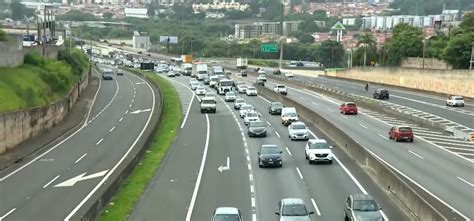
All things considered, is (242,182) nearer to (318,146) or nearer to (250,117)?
(318,146)

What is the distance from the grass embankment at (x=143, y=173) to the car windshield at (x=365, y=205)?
9071 mm

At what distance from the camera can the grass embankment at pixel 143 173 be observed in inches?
1087

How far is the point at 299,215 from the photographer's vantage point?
23.4 m

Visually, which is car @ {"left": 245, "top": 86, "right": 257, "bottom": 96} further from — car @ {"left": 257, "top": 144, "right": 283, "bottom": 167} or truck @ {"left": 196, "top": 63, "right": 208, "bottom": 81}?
car @ {"left": 257, "top": 144, "right": 283, "bottom": 167}

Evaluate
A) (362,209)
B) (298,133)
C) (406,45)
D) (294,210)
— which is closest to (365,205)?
(362,209)

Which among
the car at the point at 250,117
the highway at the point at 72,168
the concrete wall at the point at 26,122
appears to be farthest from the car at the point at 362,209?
the car at the point at 250,117

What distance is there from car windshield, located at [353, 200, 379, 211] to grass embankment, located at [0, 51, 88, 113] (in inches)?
1156

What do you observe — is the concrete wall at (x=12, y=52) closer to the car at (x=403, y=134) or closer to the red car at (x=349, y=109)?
the red car at (x=349, y=109)

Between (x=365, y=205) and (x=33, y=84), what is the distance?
42567 mm

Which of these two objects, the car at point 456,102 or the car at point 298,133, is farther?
the car at point 456,102

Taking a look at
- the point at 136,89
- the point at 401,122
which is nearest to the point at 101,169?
the point at 401,122

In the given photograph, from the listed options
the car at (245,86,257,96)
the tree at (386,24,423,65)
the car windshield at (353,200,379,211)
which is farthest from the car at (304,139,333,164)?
the tree at (386,24,423,65)

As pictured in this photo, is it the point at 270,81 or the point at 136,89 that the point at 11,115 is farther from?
the point at 270,81

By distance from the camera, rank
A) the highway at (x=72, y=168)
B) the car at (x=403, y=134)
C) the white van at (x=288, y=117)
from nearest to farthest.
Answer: the highway at (x=72, y=168) → the car at (x=403, y=134) → the white van at (x=288, y=117)
